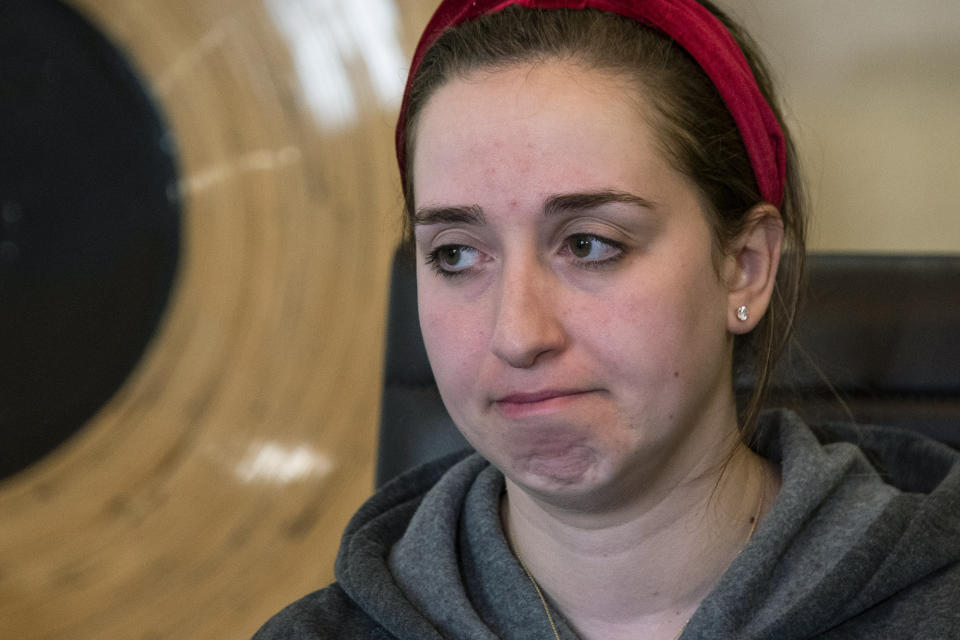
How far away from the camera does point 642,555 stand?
1063 mm

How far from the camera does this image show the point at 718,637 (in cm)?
99

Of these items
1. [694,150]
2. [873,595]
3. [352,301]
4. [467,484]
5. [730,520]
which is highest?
[352,301]

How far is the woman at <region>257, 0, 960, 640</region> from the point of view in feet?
3.16

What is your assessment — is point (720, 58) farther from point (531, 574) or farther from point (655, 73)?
point (531, 574)

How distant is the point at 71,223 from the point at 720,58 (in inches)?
68.9

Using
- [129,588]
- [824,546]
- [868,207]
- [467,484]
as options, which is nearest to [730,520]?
[824,546]

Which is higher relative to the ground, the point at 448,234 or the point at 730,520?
the point at 448,234

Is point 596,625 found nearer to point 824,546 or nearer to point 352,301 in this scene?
point 824,546

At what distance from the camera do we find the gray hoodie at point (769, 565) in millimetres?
995

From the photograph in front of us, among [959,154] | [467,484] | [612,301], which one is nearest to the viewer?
[612,301]

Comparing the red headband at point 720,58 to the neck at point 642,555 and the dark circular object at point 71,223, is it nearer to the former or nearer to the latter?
Result: the neck at point 642,555

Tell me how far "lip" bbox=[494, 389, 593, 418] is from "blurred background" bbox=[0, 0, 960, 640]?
4.79 ft

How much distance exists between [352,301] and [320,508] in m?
0.48

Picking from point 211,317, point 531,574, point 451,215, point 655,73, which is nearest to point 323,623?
point 531,574
